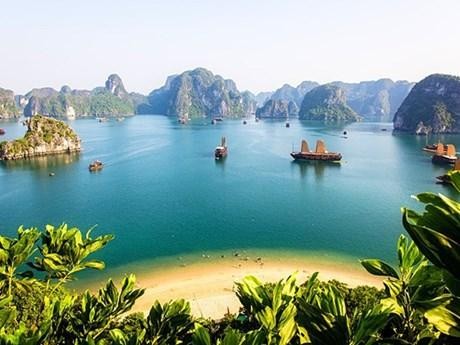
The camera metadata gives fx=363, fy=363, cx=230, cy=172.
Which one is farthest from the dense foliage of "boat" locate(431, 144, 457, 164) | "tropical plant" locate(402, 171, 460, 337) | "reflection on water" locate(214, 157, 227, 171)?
"boat" locate(431, 144, 457, 164)

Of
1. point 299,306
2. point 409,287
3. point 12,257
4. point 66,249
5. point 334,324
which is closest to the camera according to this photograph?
point 334,324

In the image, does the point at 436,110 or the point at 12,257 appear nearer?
the point at 12,257

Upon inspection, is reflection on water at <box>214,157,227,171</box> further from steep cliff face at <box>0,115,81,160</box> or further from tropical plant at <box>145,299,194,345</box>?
tropical plant at <box>145,299,194,345</box>

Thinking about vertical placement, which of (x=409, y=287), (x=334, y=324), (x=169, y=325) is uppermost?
(x=334, y=324)

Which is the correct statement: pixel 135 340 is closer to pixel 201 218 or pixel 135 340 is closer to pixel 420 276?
pixel 420 276

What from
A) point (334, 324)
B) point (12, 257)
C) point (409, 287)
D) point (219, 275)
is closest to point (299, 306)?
point (334, 324)

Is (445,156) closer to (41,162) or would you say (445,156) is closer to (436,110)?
(436,110)

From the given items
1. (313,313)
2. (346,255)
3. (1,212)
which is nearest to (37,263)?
(313,313)

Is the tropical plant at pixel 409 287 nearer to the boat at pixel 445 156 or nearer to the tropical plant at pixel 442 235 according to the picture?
the tropical plant at pixel 442 235
